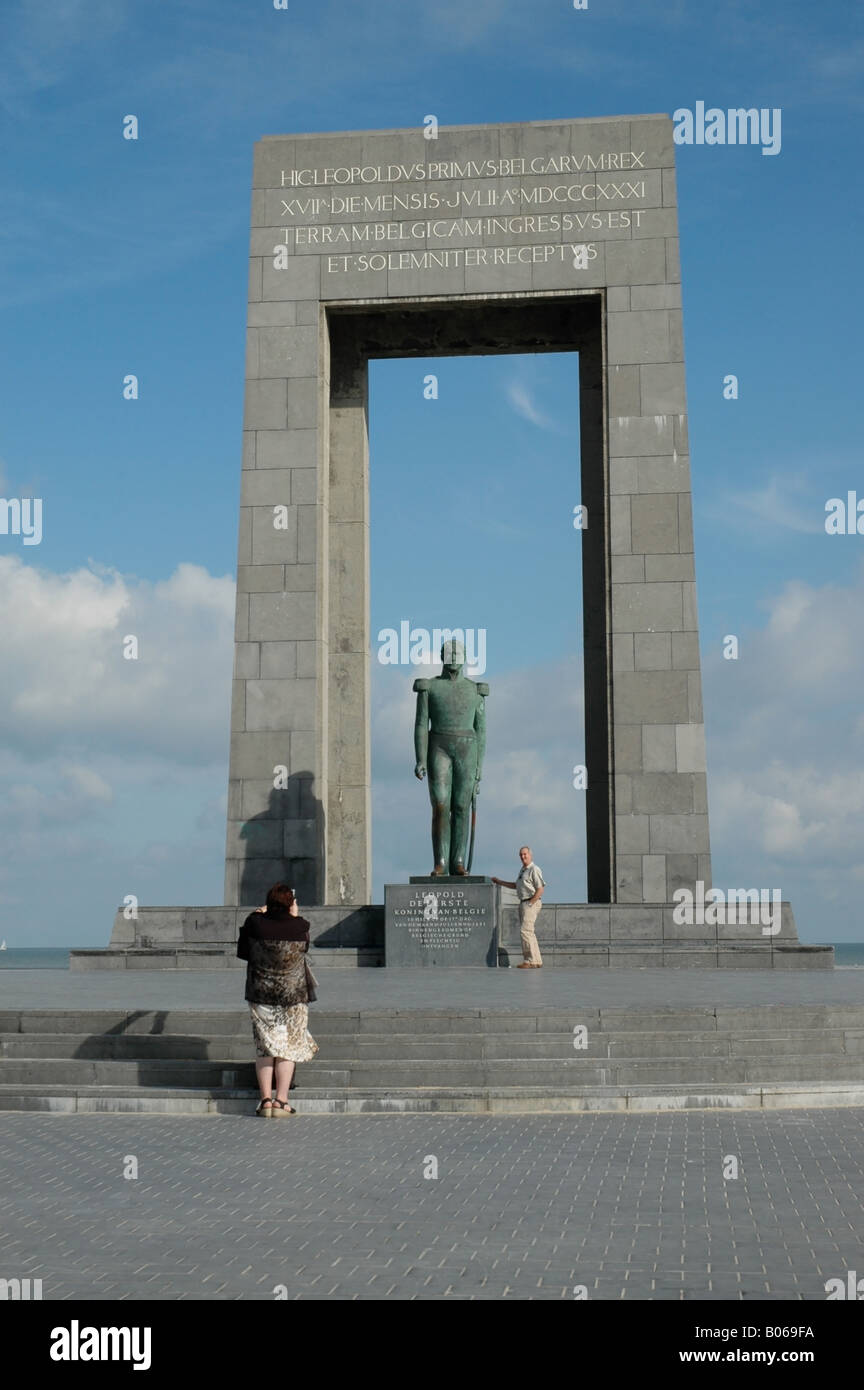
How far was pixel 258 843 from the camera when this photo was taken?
27.5m

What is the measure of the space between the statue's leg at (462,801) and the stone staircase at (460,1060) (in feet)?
34.8

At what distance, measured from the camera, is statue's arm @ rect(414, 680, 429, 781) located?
24562mm

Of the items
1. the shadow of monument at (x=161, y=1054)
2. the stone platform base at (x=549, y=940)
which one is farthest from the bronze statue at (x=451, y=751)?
the shadow of monument at (x=161, y=1054)

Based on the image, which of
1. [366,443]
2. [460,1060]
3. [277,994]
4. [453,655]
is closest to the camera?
[277,994]

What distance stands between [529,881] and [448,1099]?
9.88m

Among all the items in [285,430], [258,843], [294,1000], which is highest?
[285,430]

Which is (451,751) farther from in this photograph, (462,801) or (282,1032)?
(282,1032)

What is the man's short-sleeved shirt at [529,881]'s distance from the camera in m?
22.0

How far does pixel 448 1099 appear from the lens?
40.1 ft

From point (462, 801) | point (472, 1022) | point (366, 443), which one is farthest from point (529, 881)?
point (366, 443)
